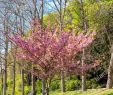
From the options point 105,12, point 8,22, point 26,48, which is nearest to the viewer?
point 26,48

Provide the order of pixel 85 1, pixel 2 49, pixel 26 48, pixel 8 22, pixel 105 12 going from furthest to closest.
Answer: pixel 2 49 < pixel 85 1 < pixel 8 22 < pixel 105 12 < pixel 26 48

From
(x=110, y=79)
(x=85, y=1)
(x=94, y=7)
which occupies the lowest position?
(x=110, y=79)

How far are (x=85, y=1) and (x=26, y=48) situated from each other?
19.7 meters

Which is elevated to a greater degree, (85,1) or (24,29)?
(85,1)

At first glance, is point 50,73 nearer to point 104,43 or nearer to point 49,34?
point 49,34

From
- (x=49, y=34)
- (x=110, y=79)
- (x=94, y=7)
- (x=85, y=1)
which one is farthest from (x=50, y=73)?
(x=85, y=1)

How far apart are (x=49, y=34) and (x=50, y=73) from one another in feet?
6.01

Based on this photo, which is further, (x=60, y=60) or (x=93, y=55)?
(x=93, y=55)

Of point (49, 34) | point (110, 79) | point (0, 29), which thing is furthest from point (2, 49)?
point (49, 34)

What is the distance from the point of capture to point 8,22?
32.7 meters

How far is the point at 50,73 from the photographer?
53.3 feet

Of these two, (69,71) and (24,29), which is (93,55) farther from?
(69,71)

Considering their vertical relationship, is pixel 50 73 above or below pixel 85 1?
below

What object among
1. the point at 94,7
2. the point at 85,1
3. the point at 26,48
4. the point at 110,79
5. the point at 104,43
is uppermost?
the point at 85,1
